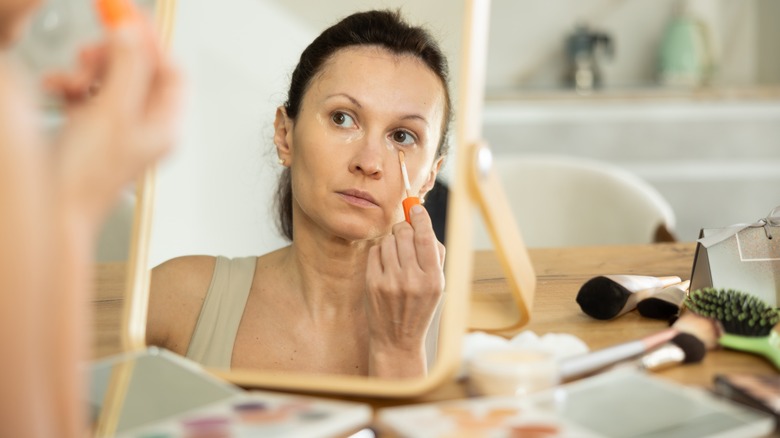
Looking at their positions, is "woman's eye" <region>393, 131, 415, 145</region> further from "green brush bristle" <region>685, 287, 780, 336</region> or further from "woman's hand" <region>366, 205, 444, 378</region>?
"green brush bristle" <region>685, 287, 780, 336</region>

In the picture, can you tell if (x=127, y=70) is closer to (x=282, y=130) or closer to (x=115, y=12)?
(x=115, y=12)

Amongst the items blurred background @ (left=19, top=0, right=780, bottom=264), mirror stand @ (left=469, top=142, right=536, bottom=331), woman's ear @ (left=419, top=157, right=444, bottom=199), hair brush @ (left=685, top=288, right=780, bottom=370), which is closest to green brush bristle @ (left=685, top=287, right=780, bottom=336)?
hair brush @ (left=685, top=288, right=780, bottom=370)

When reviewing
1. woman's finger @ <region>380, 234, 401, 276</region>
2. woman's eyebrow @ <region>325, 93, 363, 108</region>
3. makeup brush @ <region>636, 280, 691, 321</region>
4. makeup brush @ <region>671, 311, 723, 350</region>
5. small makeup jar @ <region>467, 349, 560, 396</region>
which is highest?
woman's eyebrow @ <region>325, 93, 363, 108</region>

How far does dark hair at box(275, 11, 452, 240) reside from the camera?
541mm

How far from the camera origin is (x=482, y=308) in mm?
669

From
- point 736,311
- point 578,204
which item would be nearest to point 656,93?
point 578,204

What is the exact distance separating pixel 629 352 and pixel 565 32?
230cm

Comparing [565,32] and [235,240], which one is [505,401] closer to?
[235,240]

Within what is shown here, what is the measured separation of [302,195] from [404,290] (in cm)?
10

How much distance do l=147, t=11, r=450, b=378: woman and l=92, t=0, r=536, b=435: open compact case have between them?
2 cm

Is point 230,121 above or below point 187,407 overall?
above

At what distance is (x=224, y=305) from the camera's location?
1.89ft

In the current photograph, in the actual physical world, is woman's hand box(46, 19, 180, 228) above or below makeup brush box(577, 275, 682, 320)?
above

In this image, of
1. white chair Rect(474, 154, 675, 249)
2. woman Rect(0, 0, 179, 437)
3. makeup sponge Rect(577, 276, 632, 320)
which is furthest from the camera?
white chair Rect(474, 154, 675, 249)
